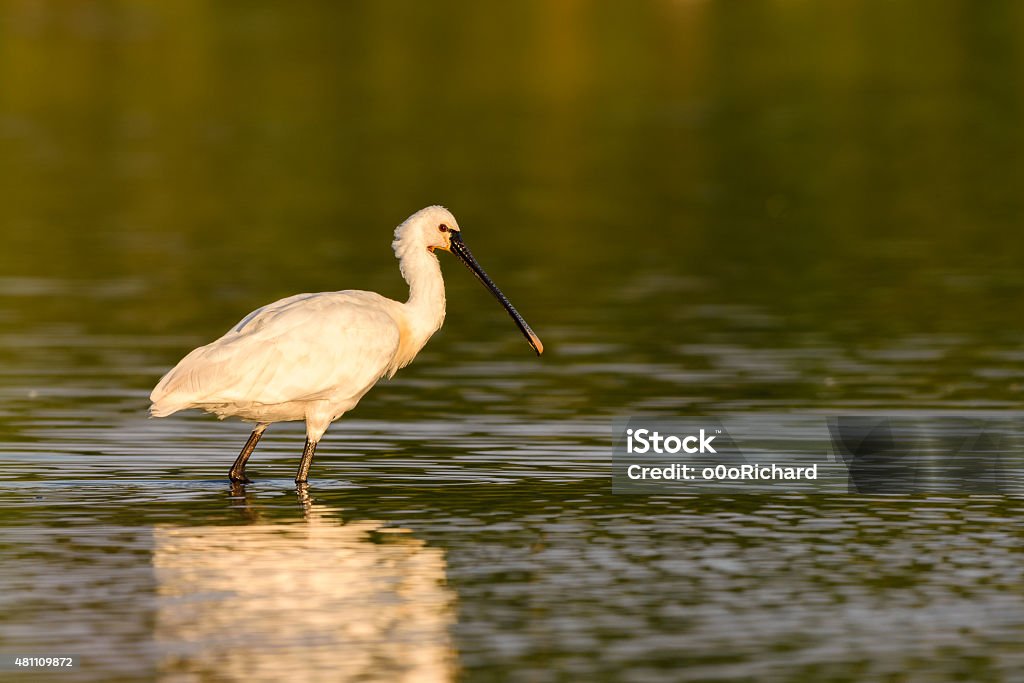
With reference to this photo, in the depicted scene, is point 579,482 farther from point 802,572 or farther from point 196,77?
point 196,77

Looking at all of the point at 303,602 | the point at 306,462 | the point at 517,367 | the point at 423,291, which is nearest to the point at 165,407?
the point at 306,462

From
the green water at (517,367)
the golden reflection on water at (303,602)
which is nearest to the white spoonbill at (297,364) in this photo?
the green water at (517,367)

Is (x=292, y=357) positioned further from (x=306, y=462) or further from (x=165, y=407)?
(x=165, y=407)

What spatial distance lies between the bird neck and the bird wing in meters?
0.45

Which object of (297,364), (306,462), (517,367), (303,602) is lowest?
(303,602)

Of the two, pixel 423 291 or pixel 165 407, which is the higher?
pixel 423 291

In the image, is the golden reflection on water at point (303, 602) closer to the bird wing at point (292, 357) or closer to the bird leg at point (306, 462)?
the bird leg at point (306, 462)

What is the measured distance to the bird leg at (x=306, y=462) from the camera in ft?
55.0

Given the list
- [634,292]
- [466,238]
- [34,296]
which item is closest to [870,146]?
[466,238]

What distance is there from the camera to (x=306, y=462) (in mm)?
16875

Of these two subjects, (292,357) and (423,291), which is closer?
(292,357)

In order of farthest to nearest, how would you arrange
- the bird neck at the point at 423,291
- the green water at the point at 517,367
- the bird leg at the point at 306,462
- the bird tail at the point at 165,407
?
the bird neck at the point at 423,291 → the bird leg at the point at 306,462 → the bird tail at the point at 165,407 → the green water at the point at 517,367

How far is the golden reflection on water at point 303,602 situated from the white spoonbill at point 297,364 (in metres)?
1.37

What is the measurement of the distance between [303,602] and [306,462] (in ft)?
13.5
